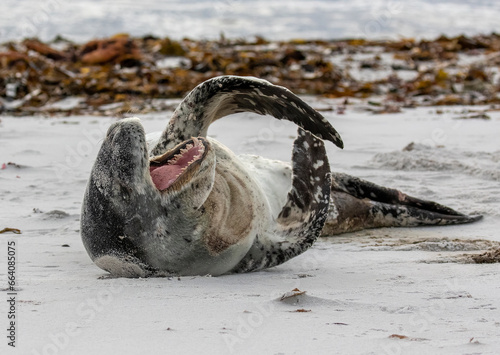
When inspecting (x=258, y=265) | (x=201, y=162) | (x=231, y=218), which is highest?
(x=201, y=162)

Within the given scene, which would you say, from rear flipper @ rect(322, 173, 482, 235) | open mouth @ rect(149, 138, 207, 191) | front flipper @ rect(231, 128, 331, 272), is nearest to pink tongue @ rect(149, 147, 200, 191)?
open mouth @ rect(149, 138, 207, 191)

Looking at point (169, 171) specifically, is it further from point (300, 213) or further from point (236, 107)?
point (300, 213)

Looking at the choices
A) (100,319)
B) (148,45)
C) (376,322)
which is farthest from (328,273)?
(148,45)

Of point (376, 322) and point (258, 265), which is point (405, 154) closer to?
point (258, 265)

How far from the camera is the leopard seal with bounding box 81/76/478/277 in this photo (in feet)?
11.0

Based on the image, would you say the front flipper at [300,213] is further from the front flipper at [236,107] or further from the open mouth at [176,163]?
the open mouth at [176,163]

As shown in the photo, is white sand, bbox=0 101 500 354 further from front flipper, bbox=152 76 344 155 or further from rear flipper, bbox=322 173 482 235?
front flipper, bbox=152 76 344 155

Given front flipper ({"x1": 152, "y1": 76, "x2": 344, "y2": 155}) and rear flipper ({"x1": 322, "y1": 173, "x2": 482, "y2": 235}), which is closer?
front flipper ({"x1": 152, "y1": 76, "x2": 344, "y2": 155})

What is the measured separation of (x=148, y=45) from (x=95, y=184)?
12118 millimetres

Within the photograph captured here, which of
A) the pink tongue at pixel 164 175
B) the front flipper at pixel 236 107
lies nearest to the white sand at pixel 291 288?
the pink tongue at pixel 164 175

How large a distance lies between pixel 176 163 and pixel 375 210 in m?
1.88

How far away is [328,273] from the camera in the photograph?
142 inches

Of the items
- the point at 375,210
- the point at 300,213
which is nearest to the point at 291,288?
the point at 300,213

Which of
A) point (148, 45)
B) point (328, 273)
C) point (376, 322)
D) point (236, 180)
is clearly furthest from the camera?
point (148, 45)
